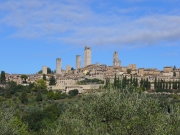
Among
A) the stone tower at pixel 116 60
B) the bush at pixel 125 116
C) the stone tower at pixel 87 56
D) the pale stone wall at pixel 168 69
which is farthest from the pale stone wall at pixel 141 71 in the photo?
the bush at pixel 125 116

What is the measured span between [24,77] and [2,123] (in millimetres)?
78575

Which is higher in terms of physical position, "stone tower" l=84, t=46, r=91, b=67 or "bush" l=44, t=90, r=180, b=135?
"stone tower" l=84, t=46, r=91, b=67

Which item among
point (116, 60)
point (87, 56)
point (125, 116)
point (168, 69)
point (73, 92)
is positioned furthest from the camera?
point (116, 60)

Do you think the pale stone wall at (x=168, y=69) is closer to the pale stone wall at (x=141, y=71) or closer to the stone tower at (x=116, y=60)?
the pale stone wall at (x=141, y=71)

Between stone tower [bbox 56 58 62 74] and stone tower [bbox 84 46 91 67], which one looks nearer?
stone tower [bbox 56 58 62 74]

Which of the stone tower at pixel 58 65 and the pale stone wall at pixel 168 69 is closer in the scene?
the pale stone wall at pixel 168 69

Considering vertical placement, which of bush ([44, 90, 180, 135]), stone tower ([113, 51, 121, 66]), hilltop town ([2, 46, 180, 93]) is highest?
stone tower ([113, 51, 121, 66])

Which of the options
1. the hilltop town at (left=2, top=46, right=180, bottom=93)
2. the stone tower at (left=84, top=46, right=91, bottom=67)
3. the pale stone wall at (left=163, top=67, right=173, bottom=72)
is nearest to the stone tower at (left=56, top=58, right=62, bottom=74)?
the hilltop town at (left=2, top=46, right=180, bottom=93)

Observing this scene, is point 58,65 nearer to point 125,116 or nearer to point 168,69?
point 168,69

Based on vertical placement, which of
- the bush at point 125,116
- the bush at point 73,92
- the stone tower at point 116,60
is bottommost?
the bush at point 73,92

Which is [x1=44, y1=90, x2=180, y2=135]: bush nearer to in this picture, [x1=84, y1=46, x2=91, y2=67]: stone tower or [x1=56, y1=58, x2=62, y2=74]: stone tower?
[x1=56, y1=58, x2=62, y2=74]: stone tower

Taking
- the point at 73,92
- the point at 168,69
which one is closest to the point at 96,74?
the point at 168,69

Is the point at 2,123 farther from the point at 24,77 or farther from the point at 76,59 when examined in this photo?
the point at 76,59

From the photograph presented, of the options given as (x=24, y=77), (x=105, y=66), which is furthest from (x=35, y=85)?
(x=105, y=66)
